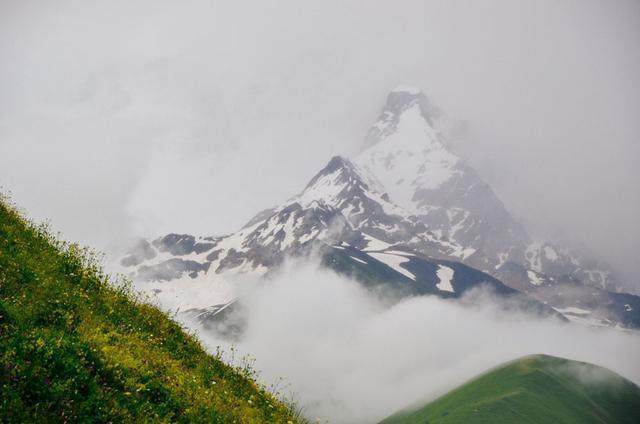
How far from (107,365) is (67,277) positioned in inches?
166

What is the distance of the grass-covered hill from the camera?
331 inches

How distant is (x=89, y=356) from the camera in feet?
31.3

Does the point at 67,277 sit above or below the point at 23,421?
above

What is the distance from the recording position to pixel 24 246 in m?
13.1

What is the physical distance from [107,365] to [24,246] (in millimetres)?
5253

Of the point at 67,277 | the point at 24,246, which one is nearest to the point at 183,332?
the point at 67,277

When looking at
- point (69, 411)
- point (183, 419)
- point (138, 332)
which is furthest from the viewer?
point (138, 332)

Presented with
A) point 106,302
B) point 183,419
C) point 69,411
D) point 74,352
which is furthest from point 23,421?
point 106,302

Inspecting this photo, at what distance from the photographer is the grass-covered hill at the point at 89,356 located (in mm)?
8398

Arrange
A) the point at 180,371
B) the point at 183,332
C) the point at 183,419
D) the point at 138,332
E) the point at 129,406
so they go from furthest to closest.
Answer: the point at 183,332 → the point at 138,332 → the point at 180,371 → the point at 183,419 → the point at 129,406

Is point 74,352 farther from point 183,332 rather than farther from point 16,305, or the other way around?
point 183,332

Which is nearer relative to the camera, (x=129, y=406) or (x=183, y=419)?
(x=129, y=406)

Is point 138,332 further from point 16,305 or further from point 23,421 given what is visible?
point 23,421

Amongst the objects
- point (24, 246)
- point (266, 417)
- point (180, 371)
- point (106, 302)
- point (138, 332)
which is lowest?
point (266, 417)
